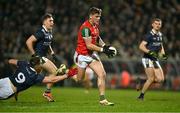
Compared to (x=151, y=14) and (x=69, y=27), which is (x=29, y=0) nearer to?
(x=69, y=27)

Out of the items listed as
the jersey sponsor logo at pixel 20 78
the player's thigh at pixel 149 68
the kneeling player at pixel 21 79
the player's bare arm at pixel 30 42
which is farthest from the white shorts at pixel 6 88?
the player's thigh at pixel 149 68

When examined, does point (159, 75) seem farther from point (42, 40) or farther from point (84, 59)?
point (42, 40)

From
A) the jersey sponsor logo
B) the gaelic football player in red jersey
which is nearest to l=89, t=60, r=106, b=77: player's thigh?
the gaelic football player in red jersey

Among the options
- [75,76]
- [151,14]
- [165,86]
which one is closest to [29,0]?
[151,14]

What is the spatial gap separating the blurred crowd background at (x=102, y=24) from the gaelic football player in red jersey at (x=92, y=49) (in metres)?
13.8

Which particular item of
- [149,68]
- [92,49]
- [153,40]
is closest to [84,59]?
[92,49]

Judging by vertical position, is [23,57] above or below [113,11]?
below

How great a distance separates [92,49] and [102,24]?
1762 centimetres

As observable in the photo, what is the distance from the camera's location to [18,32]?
33.7 m

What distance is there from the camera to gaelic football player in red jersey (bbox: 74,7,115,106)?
16.7 m

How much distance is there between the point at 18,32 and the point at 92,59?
661 inches

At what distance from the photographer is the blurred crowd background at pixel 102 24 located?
32.2 meters

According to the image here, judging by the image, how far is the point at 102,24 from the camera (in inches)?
1361

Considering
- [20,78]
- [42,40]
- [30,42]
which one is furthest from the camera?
[42,40]
